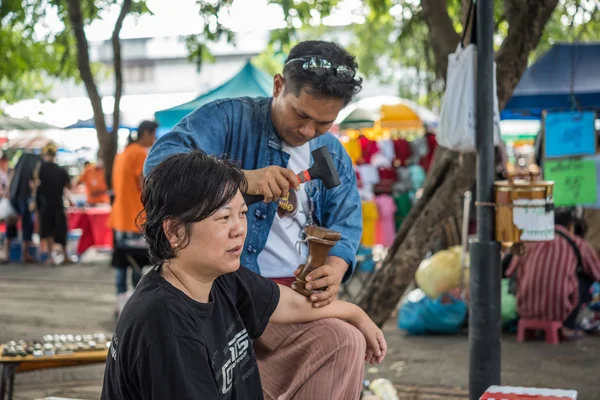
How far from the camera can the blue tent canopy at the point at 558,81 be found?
9203mm

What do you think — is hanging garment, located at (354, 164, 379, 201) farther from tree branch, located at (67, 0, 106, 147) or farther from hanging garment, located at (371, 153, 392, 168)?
tree branch, located at (67, 0, 106, 147)

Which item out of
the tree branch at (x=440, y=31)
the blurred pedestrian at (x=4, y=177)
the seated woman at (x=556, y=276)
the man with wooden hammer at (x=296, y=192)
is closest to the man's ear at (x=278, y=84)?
the man with wooden hammer at (x=296, y=192)

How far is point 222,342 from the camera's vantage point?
248 centimetres

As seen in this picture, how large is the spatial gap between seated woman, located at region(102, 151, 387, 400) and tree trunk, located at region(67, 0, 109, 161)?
8840mm

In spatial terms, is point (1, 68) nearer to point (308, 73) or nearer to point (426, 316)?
point (426, 316)

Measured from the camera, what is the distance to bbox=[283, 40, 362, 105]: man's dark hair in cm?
287

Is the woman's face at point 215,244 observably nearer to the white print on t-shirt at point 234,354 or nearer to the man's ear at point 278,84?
the white print on t-shirt at point 234,354

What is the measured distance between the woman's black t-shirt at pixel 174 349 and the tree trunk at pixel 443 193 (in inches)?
124

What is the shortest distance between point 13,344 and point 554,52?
6699 millimetres

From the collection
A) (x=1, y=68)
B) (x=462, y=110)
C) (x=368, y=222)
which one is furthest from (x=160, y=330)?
(x=1, y=68)

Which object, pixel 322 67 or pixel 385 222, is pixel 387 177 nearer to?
pixel 385 222

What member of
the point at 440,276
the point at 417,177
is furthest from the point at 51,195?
the point at 440,276

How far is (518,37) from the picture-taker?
18.0 feet

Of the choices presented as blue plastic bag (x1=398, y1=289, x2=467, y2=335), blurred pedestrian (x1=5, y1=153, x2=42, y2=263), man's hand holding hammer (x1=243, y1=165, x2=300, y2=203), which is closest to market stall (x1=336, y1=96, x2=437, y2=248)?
blue plastic bag (x1=398, y1=289, x2=467, y2=335)
